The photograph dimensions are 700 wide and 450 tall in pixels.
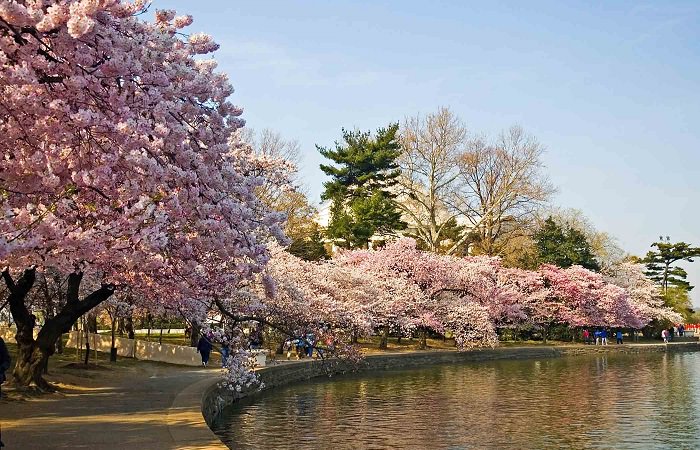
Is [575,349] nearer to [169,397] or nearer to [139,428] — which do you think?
[169,397]

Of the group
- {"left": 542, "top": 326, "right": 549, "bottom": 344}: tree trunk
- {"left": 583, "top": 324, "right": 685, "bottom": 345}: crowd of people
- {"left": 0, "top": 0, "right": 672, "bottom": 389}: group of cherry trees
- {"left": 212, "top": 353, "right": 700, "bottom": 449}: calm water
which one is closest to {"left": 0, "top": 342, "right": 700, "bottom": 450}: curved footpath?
{"left": 212, "top": 353, "right": 700, "bottom": 449}: calm water

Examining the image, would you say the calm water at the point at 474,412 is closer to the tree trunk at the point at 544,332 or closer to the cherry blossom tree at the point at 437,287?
the cherry blossom tree at the point at 437,287

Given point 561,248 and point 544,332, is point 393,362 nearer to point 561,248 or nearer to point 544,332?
point 544,332

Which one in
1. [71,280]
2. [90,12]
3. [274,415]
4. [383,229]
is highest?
[383,229]

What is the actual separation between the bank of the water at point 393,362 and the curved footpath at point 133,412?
82mm

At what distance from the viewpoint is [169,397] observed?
18391 millimetres

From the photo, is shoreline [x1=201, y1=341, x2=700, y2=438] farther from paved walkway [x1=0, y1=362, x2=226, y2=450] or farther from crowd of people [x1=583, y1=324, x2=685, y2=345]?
crowd of people [x1=583, y1=324, x2=685, y2=345]

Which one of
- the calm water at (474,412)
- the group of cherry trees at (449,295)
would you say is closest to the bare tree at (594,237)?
the group of cherry trees at (449,295)

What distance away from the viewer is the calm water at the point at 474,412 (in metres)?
16.7

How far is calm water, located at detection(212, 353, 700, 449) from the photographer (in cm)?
1673

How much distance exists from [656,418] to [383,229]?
3596 cm

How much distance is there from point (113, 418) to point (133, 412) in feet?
3.02

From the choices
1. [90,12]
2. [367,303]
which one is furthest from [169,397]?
[367,303]

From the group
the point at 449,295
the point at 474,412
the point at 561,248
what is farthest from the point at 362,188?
the point at 474,412
